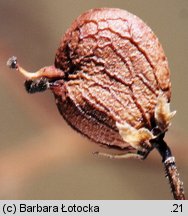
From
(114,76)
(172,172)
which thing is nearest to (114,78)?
(114,76)

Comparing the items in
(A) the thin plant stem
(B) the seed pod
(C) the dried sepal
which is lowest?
(A) the thin plant stem

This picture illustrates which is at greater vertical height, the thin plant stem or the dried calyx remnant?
the dried calyx remnant

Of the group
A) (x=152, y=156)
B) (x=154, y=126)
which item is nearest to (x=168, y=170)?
(x=154, y=126)

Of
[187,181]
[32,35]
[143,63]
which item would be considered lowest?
[143,63]

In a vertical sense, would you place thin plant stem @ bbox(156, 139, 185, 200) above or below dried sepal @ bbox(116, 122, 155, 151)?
below

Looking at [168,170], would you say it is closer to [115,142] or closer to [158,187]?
[115,142]

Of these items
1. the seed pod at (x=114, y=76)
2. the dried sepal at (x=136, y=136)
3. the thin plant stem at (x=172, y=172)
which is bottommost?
the thin plant stem at (x=172, y=172)

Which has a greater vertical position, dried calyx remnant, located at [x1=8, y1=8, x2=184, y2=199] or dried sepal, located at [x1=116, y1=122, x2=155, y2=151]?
dried calyx remnant, located at [x1=8, y1=8, x2=184, y2=199]

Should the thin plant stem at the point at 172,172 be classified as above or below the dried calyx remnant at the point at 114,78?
below
